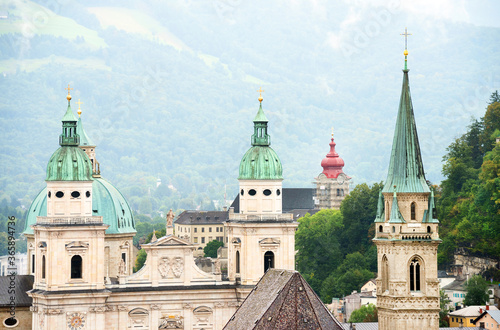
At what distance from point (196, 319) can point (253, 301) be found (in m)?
25.3

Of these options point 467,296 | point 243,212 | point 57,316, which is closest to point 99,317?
point 57,316

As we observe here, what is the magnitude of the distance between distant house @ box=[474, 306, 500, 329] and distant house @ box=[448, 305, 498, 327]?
79 cm

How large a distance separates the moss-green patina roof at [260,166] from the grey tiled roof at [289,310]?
2907cm

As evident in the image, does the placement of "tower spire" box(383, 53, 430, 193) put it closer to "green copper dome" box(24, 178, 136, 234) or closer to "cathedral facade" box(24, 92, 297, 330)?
"cathedral facade" box(24, 92, 297, 330)

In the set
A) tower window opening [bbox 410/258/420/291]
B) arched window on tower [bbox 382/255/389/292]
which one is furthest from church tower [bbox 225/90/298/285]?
tower window opening [bbox 410/258/420/291]

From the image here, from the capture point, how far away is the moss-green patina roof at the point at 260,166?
10638cm

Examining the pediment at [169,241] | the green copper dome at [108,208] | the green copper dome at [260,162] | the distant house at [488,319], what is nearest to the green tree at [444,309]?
the distant house at [488,319]

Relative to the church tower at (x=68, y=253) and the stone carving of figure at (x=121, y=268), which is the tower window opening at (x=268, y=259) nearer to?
the stone carving of figure at (x=121, y=268)

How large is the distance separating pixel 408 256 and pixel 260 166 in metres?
26.2

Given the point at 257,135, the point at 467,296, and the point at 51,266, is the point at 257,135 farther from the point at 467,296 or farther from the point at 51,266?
the point at 467,296

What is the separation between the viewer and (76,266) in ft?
332

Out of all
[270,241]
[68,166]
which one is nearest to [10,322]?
[68,166]

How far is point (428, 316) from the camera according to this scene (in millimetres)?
82062

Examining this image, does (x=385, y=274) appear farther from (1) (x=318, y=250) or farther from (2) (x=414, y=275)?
(1) (x=318, y=250)
